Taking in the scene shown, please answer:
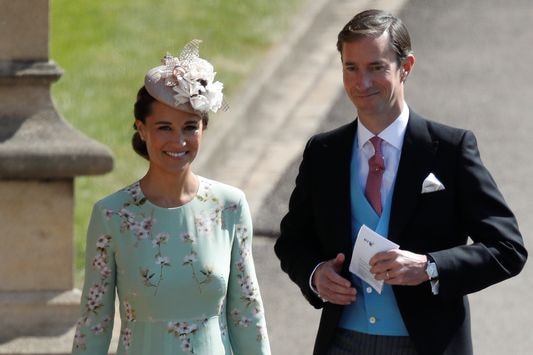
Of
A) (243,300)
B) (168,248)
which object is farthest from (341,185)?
(168,248)

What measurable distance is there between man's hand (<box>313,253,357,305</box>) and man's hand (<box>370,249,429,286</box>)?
126mm

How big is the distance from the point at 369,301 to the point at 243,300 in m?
0.43

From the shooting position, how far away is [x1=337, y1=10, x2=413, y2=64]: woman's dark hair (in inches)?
180

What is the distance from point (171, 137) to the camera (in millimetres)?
4602

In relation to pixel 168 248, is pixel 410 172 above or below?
above

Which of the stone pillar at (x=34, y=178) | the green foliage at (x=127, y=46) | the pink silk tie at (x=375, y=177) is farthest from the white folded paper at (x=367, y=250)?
the green foliage at (x=127, y=46)

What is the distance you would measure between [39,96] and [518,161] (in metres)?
4.32

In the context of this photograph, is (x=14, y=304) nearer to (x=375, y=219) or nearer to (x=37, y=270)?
(x=37, y=270)

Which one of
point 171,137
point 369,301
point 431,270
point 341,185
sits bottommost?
point 369,301

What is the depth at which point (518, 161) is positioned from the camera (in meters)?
9.94

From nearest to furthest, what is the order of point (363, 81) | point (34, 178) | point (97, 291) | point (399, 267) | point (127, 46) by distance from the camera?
point (399, 267) < point (363, 81) < point (97, 291) < point (34, 178) < point (127, 46)

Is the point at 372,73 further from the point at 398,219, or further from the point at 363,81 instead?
the point at 398,219

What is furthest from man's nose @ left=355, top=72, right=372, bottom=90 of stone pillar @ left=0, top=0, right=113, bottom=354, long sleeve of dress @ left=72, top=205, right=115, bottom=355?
stone pillar @ left=0, top=0, right=113, bottom=354

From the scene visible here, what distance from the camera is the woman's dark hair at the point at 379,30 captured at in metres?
4.57
